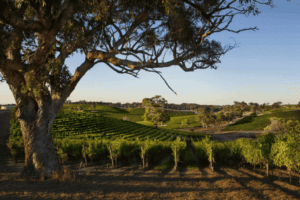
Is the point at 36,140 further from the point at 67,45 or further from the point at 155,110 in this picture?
the point at 155,110

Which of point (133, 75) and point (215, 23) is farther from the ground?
point (215, 23)

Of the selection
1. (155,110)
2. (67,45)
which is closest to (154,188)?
(67,45)

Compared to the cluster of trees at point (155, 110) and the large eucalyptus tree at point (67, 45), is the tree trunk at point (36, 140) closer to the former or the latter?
the large eucalyptus tree at point (67, 45)

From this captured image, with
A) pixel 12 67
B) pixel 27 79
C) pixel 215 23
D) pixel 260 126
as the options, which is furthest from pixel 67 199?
pixel 260 126

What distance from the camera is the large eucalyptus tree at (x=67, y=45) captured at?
8.68 meters

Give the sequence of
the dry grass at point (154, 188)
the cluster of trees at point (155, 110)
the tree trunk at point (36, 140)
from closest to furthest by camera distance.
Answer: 1. the dry grass at point (154, 188)
2. the tree trunk at point (36, 140)
3. the cluster of trees at point (155, 110)

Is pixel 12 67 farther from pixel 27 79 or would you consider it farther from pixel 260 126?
pixel 260 126

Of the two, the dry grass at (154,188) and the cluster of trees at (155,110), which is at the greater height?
the cluster of trees at (155,110)

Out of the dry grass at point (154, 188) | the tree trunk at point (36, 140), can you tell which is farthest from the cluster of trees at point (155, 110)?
the tree trunk at point (36, 140)

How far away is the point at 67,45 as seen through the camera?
→ 10.5m

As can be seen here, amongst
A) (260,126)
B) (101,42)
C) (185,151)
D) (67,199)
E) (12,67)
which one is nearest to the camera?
(67,199)

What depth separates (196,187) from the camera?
35.1 feet

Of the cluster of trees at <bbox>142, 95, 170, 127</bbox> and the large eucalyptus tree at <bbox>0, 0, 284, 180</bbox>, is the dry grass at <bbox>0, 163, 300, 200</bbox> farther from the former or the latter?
the cluster of trees at <bbox>142, 95, 170, 127</bbox>

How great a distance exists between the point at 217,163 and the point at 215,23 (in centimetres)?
1364
